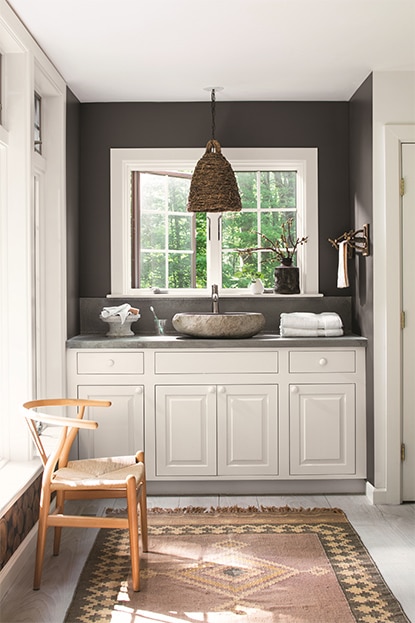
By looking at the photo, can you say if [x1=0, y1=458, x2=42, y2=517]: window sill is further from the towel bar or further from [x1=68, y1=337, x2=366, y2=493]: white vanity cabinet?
the towel bar

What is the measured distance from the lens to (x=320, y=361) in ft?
13.7

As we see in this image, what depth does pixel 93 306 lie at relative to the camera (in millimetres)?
4750

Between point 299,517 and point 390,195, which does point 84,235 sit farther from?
point 299,517

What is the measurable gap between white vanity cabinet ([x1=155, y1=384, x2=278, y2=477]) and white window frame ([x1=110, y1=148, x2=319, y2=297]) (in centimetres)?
95

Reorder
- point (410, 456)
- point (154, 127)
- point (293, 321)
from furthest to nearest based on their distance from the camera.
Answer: point (154, 127) < point (293, 321) < point (410, 456)

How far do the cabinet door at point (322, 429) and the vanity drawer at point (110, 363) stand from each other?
96 centimetres

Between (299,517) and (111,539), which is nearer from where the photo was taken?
(111,539)

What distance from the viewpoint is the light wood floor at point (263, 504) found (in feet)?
9.07

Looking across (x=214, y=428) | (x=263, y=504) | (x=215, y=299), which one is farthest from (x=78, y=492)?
(x=215, y=299)

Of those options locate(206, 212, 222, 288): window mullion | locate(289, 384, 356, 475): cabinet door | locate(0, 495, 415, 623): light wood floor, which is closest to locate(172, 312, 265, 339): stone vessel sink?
locate(289, 384, 356, 475): cabinet door

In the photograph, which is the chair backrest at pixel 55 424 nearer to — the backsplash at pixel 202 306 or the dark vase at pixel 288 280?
the backsplash at pixel 202 306

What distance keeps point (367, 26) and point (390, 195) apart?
0.99 meters

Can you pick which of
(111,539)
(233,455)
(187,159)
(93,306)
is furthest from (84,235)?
(111,539)

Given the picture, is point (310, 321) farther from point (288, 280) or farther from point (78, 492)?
point (78, 492)
